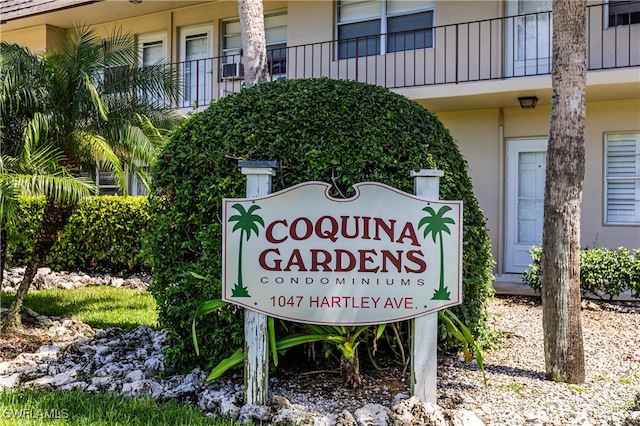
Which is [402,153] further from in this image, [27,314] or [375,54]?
[375,54]

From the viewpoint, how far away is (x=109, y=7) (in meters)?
14.5

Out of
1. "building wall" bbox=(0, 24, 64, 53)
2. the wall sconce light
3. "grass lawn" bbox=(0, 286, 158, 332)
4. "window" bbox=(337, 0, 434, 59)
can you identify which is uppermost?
"building wall" bbox=(0, 24, 64, 53)

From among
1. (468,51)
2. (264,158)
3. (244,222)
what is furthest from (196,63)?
(244,222)

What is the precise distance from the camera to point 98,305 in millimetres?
8570

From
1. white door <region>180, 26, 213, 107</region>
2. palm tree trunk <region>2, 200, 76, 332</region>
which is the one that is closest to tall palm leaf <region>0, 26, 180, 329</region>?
palm tree trunk <region>2, 200, 76, 332</region>

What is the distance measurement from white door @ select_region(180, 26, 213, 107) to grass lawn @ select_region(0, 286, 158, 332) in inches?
235

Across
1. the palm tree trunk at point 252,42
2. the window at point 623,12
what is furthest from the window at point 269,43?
the window at point 623,12

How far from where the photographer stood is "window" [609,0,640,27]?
1000 centimetres

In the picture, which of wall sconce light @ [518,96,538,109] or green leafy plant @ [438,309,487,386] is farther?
wall sconce light @ [518,96,538,109]

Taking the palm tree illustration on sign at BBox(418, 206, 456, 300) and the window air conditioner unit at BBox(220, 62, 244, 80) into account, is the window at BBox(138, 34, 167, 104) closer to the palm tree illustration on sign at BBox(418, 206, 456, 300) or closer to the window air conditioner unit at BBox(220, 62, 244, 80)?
the window air conditioner unit at BBox(220, 62, 244, 80)

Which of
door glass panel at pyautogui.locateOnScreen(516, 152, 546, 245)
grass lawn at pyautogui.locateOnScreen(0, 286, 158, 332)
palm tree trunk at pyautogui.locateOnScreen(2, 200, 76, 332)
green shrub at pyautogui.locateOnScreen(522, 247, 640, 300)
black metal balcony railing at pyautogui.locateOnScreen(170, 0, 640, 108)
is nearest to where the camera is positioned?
palm tree trunk at pyautogui.locateOnScreen(2, 200, 76, 332)

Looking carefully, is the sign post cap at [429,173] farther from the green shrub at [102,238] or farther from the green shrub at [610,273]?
the green shrub at [102,238]

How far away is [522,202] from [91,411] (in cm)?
903

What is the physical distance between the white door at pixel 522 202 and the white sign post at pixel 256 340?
7.90 metres
